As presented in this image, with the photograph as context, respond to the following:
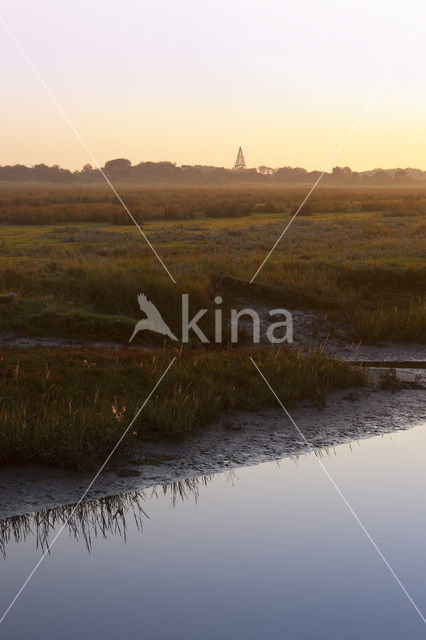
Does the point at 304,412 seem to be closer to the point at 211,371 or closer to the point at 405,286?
the point at 211,371

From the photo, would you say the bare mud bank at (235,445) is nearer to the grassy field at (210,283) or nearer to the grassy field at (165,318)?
the grassy field at (165,318)

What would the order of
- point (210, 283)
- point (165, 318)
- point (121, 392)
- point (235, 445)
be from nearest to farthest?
point (235, 445)
point (121, 392)
point (165, 318)
point (210, 283)

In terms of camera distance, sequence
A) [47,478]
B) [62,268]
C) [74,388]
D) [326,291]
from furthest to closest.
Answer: [62,268] < [326,291] < [74,388] < [47,478]

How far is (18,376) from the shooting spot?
36.6 ft

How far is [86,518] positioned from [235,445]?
2.66m

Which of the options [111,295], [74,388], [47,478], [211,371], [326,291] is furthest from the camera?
[326,291]

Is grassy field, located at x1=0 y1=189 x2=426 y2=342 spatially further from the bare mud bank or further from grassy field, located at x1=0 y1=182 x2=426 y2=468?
the bare mud bank

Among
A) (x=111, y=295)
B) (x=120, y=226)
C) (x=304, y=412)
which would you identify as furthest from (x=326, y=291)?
(x=120, y=226)

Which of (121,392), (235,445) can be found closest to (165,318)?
(121,392)

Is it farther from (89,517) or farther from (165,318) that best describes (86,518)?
(165,318)

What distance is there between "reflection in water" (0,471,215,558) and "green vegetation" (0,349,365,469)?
2.94 ft

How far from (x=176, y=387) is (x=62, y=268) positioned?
917 cm

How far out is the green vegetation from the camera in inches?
360

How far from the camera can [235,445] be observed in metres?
10.1
